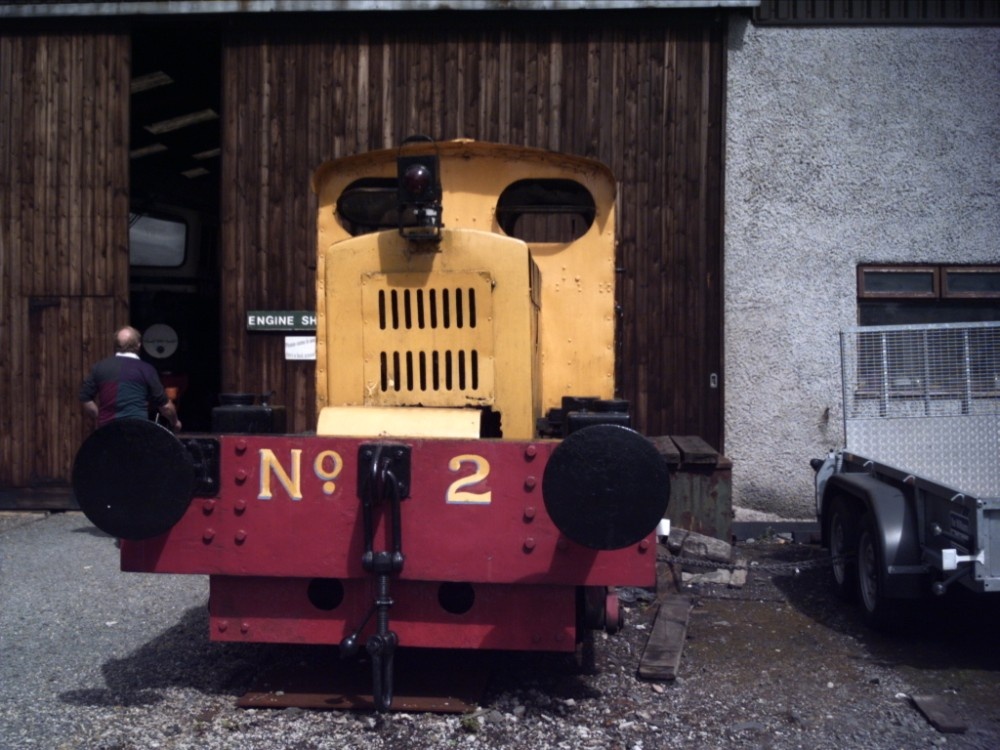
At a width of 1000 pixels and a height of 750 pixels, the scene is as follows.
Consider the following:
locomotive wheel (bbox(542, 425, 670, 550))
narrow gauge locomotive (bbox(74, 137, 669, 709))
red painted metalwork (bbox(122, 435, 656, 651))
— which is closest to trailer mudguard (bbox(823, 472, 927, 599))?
narrow gauge locomotive (bbox(74, 137, 669, 709))

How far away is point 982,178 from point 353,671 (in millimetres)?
7559

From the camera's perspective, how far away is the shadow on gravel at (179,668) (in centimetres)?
455

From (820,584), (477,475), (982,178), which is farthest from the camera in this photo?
(982,178)

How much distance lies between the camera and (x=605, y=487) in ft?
12.5

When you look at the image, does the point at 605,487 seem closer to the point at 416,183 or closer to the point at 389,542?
the point at 389,542

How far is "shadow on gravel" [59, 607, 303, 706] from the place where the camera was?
4551mm

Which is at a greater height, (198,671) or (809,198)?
(809,198)

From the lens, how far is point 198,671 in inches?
194

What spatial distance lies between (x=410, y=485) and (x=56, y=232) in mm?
7190

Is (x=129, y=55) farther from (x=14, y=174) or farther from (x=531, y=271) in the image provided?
(x=531, y=271)

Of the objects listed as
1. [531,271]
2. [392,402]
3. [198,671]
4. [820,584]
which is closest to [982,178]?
[820,584]

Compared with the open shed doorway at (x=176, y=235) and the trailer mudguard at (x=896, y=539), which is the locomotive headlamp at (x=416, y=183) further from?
the open shed doorway at (x=176, y=235)

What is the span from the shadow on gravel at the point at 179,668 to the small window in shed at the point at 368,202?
2.34m

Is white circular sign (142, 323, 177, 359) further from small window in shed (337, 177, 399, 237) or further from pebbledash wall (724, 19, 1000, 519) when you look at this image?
small window in shed (337, 177, 399, 237)
